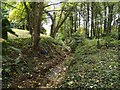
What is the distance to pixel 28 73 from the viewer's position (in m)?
8.19

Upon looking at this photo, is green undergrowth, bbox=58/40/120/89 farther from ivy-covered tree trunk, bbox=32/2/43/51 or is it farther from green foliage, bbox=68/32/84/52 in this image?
green foliage, bbox=68/32/84/52

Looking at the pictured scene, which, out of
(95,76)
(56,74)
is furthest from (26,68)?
(95,76)

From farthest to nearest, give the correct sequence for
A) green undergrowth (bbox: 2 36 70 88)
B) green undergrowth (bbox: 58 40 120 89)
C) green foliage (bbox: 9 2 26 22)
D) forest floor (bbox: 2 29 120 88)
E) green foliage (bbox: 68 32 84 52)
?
green foliage (bbox: 68 32 84 52)
green foliage (bbox: 9 2 26 22)
green undergrowth (bbox: 2 36 70 88)
forest floor (bbox: 2 29 120 88)
green undergrowth (bbox: 58 40 120 89)

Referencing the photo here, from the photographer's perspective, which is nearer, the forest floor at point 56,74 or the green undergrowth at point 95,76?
the green undergrowth at point 95,76

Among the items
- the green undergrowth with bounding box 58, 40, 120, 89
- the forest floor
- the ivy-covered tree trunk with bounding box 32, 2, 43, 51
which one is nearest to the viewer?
the green undergrowth with bounding box 58, 40, 120, 89

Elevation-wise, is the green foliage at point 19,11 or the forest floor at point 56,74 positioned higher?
the green foliage at point 19,11

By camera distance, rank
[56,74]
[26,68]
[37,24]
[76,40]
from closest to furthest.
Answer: [26,68] → [56,74] → [37,24] → [76,40]

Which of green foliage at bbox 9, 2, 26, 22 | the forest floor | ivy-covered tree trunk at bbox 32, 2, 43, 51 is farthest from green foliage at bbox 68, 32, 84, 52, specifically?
the forest floor

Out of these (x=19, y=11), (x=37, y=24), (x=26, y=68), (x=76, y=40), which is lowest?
(x=76, y=40)

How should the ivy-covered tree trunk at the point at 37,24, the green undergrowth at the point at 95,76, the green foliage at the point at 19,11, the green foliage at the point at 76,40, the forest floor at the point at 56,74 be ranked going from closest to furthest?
the green undergrowth at the point at 95,76 < the forest floor at the point at 56,74 < the ivy-covered tree trunk at the point at 37,24 < the green foliage at the point at 19,11 < the green foliage at the point at 76,40

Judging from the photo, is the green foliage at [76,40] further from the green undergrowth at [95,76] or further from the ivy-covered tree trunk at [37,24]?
the green undergrowth at [95,76]

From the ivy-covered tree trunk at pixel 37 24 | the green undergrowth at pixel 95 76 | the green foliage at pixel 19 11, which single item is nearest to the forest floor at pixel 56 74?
the green undergrowth at pixel 95 76

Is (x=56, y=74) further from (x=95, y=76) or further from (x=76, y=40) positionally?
(x=76, y=40)

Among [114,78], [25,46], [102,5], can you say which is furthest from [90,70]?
[102,5]
